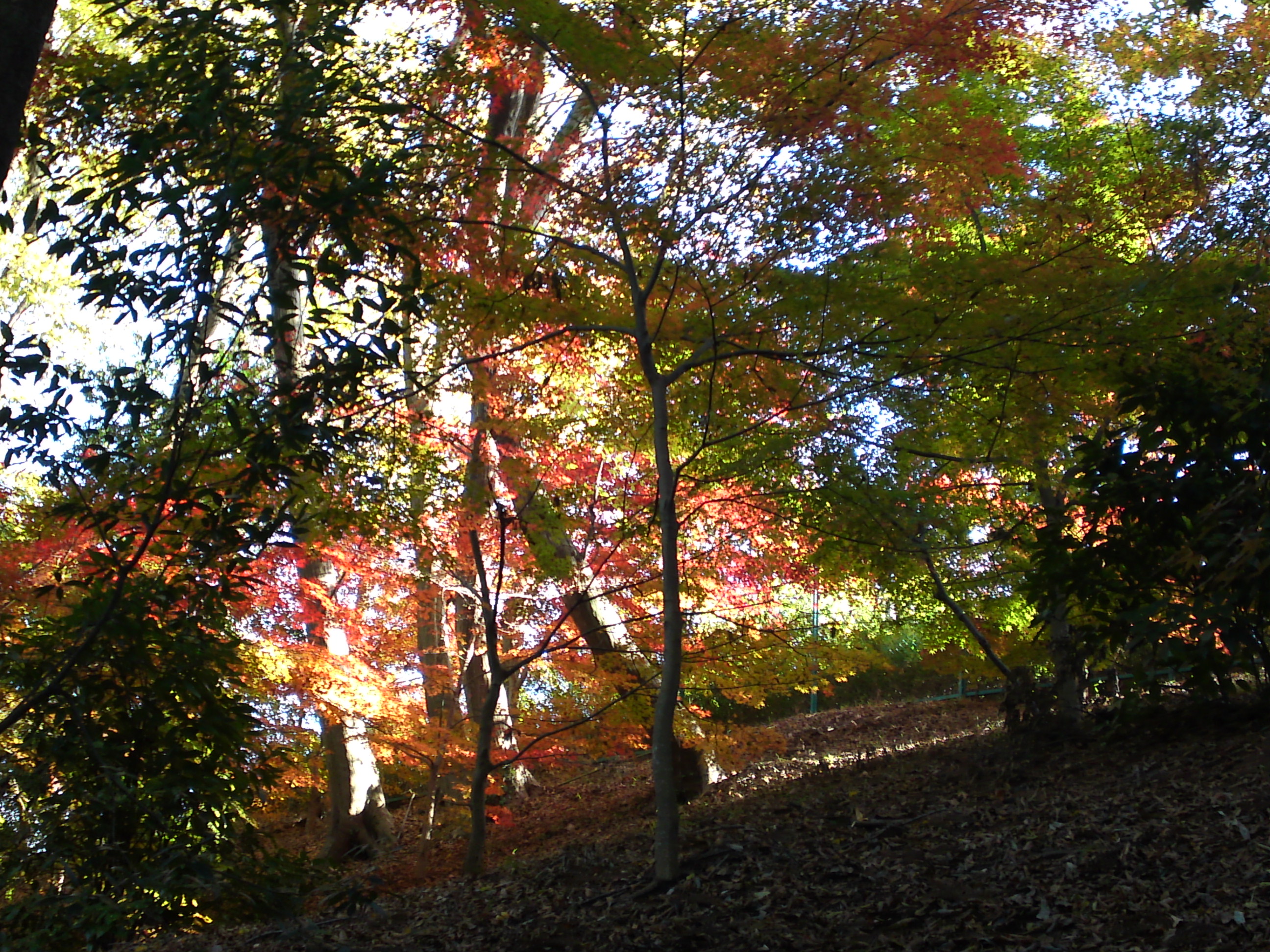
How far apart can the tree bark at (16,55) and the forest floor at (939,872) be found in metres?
2.57

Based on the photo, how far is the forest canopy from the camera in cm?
386

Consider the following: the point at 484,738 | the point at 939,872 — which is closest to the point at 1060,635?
the point at 939,872

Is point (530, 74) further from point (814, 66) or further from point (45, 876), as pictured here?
point (45, 876)

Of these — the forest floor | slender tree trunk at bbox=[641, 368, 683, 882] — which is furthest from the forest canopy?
the forest floor

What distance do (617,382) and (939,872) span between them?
13.9 feet

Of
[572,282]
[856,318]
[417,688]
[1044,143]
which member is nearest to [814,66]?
[856,318]

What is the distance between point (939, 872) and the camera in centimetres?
463

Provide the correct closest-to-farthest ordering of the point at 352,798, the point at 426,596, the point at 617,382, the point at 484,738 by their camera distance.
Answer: the point at 484,738
the point at 617,382
the point at 426,596
the point at 352,798

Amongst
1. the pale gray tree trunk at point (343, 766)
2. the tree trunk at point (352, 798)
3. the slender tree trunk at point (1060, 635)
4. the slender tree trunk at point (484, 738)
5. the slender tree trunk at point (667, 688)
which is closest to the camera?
the slender tree trunk at point (667, 688)

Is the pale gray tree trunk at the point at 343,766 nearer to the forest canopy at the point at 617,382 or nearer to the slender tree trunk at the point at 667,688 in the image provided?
the forest canopy at the point at 617,382

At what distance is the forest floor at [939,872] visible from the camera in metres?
3.94

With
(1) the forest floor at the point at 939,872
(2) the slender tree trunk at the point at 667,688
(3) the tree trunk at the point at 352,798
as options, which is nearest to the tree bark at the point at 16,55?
(1) the forest floor at the point at 939,872

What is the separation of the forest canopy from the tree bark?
0.17 meters

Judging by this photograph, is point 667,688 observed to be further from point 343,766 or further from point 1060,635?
point 343,766
